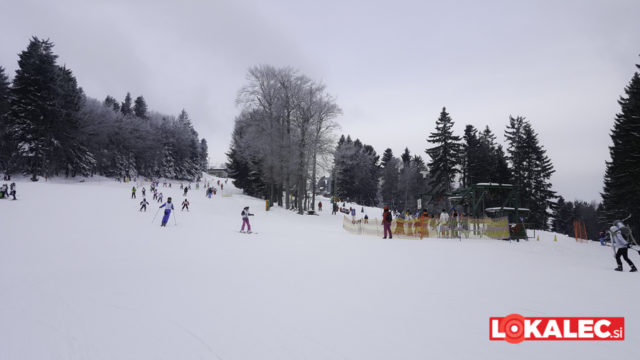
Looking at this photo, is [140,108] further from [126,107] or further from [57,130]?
[57,130]

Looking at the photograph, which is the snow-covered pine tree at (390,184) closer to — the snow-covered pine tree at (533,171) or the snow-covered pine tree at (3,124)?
the snow-covered pine tree at (533,171)

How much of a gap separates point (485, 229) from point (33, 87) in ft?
192

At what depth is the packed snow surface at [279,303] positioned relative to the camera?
11.8 feet

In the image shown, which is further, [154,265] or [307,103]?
[307,103]

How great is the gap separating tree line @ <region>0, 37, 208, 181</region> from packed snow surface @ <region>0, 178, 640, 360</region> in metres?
45.4

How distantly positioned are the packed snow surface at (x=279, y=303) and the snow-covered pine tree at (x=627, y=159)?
82.2 feet

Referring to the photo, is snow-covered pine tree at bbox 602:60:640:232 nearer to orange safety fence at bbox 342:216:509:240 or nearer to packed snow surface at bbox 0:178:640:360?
orange safety fence at bbox 342:216:509:240

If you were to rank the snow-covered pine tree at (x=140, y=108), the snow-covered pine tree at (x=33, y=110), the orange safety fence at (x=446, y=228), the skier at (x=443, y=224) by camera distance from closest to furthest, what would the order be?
the orange safety fence at (x=446, y=228) < the skier at (x=443, y=224) < the snow-covered pine tree at (x=33, y=110) < the snow-covered pine tree at (x=140, y=108)

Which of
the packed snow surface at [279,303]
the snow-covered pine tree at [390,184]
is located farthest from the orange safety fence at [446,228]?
the snow-covered pine tree at [390,184]

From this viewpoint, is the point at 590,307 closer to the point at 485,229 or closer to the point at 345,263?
the point at 345,263

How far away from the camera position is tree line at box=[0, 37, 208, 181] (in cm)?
4203

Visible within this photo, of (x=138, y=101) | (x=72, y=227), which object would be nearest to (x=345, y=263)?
(x=72, y=227)

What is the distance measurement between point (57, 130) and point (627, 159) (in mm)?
70028

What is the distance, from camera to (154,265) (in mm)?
7844
